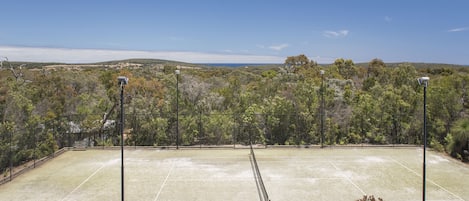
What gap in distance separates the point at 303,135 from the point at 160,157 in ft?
29.9

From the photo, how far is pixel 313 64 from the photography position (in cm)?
4681

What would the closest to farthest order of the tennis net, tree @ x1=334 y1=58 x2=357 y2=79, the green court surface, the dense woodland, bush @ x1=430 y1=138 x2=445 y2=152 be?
the tennis net
the green court surface
bush @ x1=430 y1=138 x2=445 y2=152
the dense woodland
tree @ x1=334 y1=58 x2=357 y2=79

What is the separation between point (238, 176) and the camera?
14320mm

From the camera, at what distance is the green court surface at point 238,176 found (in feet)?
40.2

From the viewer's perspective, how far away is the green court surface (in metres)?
12.2

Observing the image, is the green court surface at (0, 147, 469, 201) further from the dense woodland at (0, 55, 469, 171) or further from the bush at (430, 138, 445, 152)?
the dense woodland at (0, 55, 469, 171)

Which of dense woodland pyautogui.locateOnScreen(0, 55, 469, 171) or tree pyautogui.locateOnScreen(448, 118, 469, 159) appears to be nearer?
tree pyautogui.locateOnScreen(448, 118, 469, 159)

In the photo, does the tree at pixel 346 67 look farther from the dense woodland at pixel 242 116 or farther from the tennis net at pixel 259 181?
the tennis net at pixel 259 181

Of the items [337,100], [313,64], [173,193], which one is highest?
[313,64]

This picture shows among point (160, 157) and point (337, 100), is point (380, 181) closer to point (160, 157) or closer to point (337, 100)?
point (160, 157)

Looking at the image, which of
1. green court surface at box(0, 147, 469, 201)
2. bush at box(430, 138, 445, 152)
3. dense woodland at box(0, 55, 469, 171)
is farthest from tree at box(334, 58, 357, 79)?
green court surface at box(0, 147, 469, 201)

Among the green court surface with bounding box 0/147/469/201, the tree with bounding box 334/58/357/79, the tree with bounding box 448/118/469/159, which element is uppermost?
the tree with bounding box 334/58/357/79

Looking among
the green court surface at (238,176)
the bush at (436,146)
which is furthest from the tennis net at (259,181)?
the bush at (436,146)

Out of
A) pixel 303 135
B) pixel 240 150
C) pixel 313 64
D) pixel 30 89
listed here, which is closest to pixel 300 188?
pixel 240 150
